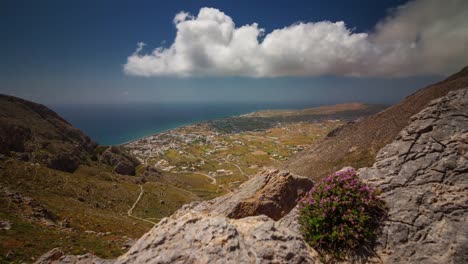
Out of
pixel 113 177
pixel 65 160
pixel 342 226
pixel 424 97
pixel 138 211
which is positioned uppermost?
pixel 424 97

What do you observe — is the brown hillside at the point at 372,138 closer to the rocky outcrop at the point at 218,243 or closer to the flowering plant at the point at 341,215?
the flowering plant at the point at 341,215

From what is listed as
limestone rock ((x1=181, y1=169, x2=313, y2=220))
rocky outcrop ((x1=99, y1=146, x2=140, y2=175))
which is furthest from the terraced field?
limestone rock ((x1=181, y1=169, x2=313, y2=220))

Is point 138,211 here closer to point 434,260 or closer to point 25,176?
point 25,176

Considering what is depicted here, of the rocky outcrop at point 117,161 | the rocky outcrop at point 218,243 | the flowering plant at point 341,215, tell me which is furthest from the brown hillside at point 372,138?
the rocky outcrop at point 117,161

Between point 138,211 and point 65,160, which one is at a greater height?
point 65,160

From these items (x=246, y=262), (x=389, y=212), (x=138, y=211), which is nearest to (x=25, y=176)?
(x=138, y=211)
